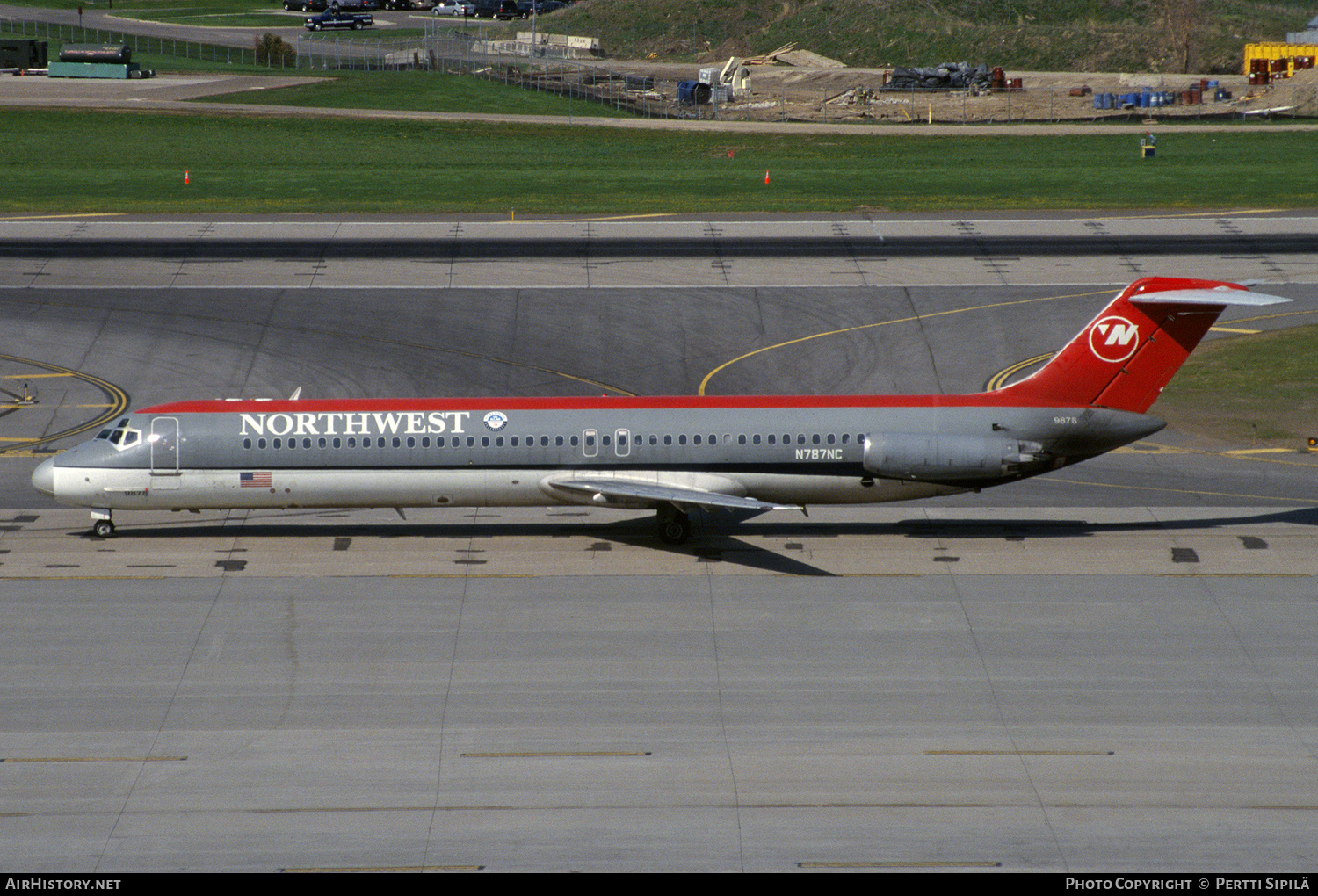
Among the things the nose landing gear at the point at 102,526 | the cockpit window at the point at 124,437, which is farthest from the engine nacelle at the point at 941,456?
the nose landing gear at the point at 102,526

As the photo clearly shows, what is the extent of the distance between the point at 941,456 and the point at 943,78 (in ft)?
293

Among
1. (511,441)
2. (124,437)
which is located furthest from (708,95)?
(124,437)

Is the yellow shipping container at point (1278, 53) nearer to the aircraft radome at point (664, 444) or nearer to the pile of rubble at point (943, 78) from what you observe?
the pile of rubble at point (943, 78)

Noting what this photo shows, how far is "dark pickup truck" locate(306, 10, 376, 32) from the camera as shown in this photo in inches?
6033

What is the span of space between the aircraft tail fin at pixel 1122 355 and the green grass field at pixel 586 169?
4147 cm

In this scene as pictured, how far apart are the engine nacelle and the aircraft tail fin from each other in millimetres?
1576

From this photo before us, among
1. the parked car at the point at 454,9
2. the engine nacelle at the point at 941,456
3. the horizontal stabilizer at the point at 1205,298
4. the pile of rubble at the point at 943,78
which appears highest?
the horizontal stabilizer at the point at 1205,298

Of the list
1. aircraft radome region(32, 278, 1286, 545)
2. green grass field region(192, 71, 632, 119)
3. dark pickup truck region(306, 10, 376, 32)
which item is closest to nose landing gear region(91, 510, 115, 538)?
aircraft radome region(32, 278, 1286, 545)

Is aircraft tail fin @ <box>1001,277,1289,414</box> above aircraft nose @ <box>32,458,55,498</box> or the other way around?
above

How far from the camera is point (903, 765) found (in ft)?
82.0

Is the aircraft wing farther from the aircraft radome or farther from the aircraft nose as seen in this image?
the aircraft nose

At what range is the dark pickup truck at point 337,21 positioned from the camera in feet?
503

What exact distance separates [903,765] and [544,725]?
6835 mm

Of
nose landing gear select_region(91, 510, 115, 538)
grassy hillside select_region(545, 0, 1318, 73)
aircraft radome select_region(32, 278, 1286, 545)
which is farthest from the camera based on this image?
grassy hillside select_region(545, 0, 1318, 73)
